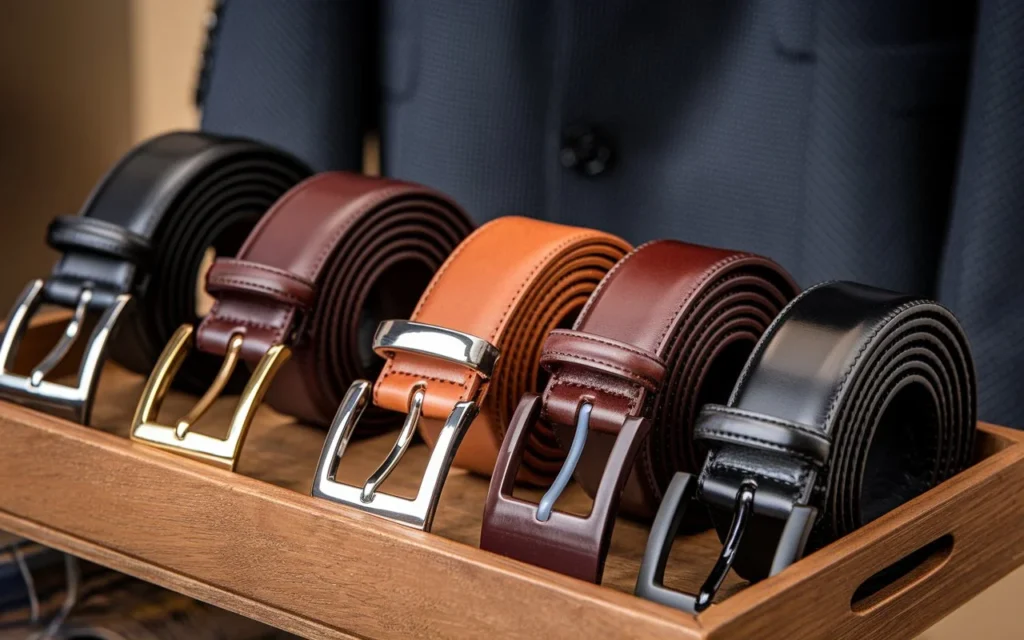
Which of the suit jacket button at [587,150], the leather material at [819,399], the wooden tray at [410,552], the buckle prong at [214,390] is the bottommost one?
the wooden tray at [410,552]

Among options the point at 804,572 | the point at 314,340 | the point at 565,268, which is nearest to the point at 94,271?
the point at 314,340

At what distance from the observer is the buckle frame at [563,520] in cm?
45

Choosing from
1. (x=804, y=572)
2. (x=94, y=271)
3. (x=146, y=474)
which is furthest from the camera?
(x=94, y=271)

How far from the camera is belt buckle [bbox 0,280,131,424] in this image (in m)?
0.60

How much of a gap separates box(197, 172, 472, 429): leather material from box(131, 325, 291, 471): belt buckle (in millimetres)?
12

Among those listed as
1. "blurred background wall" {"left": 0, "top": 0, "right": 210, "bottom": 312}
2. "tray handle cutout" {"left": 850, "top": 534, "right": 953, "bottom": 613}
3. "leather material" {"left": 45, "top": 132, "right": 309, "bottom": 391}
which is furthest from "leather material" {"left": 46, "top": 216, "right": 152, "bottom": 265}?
"blurred background wall" {"left": 0, "top": 0, "right": 210, "bottom": 312}

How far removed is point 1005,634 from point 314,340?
15.3 inches

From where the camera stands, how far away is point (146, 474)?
1.77ft

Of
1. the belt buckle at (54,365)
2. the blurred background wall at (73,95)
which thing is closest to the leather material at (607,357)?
the belt buckle at (54,365)

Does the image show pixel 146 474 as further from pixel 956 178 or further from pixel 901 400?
pixel 956 178

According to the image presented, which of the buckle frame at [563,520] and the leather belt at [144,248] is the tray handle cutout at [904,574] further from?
the leather belt at [144,248]

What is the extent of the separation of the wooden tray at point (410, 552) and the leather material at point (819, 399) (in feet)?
0.08

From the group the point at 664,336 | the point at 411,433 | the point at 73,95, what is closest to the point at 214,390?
the point at 411,433

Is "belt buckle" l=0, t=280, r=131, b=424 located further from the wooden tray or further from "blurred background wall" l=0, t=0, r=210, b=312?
"blurred background wall" l=0, t=0, r=210, b=312
